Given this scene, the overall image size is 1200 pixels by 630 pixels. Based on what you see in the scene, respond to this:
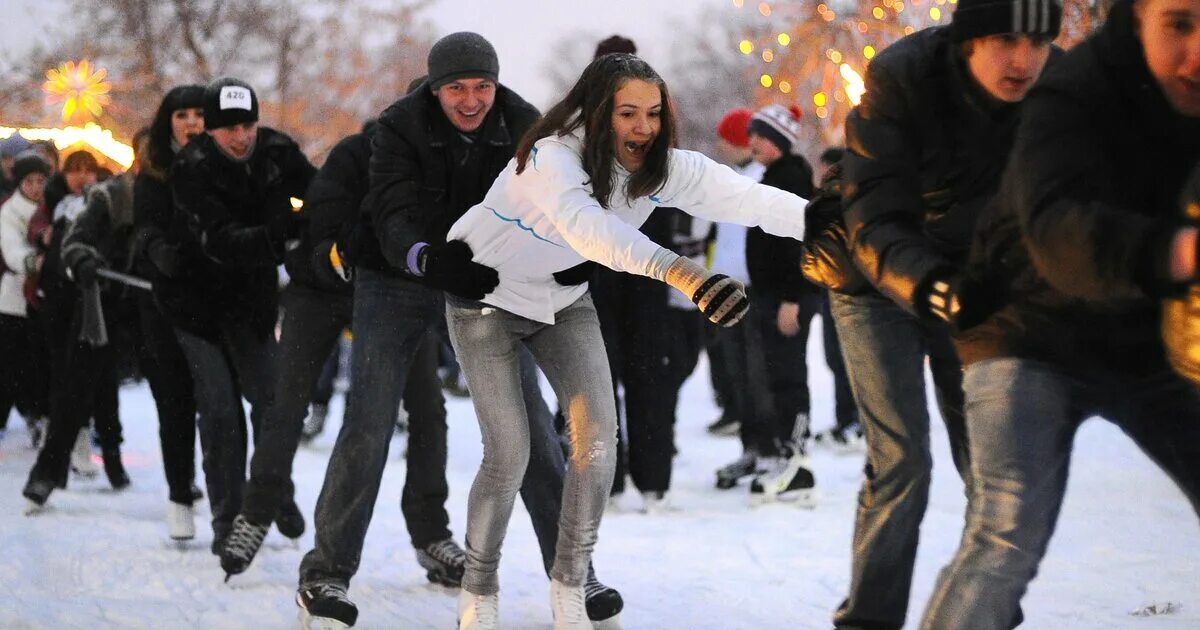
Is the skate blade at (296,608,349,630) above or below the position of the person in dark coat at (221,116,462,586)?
below

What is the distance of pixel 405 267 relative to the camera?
5016 mm

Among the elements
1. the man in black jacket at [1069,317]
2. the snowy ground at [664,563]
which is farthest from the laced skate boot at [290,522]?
the man in black jacket at [1069,317]

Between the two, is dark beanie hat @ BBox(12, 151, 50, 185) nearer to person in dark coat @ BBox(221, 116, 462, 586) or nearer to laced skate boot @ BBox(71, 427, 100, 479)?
laced skate boot @ BBox(71, 427, 100, 479)

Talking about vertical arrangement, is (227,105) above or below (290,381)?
above

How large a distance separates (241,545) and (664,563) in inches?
71.1

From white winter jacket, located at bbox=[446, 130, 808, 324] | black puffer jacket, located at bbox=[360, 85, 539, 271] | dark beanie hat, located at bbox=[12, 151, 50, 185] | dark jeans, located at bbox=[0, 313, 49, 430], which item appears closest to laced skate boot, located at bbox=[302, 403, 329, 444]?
dark jeans, located at bbox=[0, 313, 49, 430]

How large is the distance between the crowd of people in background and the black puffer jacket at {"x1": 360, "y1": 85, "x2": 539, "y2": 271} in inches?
0.5

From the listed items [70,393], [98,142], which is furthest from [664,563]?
[98,142]

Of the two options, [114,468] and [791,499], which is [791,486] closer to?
[791,499]

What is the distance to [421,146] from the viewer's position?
5172 millimetres

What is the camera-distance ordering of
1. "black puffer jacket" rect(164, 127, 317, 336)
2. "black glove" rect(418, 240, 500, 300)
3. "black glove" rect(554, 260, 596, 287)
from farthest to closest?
"black puffer jacket" rect(164, 127, 317, 336), "black glove" rect(554, 260, 596, 287), "black glove" rect(418, 240, 500, 300)

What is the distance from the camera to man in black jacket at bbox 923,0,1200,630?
2.93 meters

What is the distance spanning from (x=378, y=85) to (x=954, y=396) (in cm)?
3523

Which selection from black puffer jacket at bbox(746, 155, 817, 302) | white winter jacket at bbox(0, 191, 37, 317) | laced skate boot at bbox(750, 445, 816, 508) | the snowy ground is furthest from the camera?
white winter jacket at bbox(0, 191, 37, 317)
